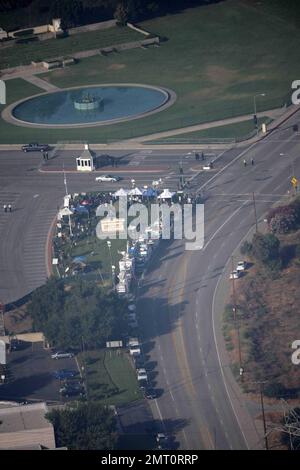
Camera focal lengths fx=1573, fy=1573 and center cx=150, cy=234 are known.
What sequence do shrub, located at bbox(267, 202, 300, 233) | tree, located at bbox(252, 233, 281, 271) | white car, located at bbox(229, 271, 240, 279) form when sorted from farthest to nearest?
1. shrub, located at bbox(267, 202, 300, 233)
2. tree, located at bbox(252, 233, 281, 271)
3. white car, located at bbox(229, 271, 240, 279)

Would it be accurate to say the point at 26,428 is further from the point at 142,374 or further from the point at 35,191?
the point at 35,191

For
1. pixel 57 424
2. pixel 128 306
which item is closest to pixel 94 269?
pixel 128 306

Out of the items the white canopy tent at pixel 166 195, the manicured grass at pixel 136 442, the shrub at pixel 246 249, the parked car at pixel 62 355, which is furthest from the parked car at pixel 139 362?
the white canopy tent at pixel 166 195

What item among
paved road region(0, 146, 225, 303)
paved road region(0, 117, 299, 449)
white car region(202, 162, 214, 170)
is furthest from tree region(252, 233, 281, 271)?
white car region(202, 162, 214, 170)

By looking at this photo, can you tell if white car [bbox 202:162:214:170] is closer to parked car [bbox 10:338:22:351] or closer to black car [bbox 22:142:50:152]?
black car [bbox 22:142:50:152]

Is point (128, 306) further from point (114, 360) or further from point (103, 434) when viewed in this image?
point (103, 434)
